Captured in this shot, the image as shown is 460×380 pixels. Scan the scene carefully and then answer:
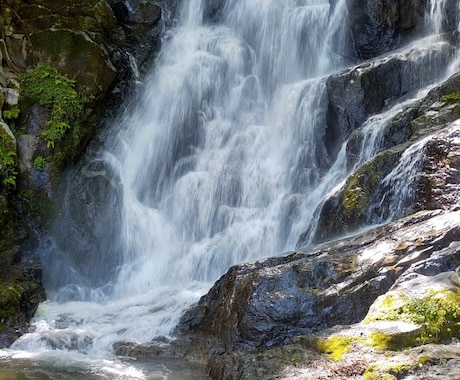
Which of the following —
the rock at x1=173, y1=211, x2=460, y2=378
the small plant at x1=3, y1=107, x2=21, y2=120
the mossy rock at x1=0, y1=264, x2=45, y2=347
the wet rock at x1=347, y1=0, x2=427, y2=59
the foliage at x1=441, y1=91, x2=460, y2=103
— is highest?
the wet rock at x1=347, y1=0, x2=427, y2=59

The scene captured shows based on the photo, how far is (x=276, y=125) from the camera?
52.3 ft

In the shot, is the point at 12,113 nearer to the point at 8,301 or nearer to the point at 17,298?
the point at 17,298

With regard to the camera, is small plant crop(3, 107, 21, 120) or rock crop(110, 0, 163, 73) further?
rock crop(110, 0, 163, 73)

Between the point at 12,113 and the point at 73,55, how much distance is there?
2.85 meters

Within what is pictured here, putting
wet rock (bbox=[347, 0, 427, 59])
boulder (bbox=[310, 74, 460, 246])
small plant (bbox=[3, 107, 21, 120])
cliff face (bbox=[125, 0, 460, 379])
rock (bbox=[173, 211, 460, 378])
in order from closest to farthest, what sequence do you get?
cliff face (bbox=[125, 0, 460, 379]) → rock (bbox=[173, 211, 460, 378]) → boulder (bbox=[310, 74, 460, 246]) → small plant (bbox=[3, 107, 21, 120]) → wet rock (bbox=[347, 0, 427, 59])

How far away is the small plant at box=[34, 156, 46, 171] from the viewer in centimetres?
1372

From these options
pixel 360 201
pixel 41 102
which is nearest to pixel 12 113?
pixel 41 102

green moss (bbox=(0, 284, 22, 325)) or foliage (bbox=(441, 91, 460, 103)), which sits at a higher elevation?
foliage (bbox=(441, 91, 460, 103))

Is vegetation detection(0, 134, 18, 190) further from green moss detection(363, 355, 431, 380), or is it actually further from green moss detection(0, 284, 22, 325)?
green moss detection(363, 355, 431, 380)

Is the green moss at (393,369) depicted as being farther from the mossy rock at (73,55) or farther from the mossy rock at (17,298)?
the mossy rock at (73,55)

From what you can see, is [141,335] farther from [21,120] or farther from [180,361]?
[21,120]

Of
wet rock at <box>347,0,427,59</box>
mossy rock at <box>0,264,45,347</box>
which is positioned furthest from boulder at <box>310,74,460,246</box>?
Answer: wet rock at <box>347,0,427,59</box>

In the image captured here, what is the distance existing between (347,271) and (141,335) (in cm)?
396

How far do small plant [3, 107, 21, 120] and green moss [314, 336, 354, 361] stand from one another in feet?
37.6
